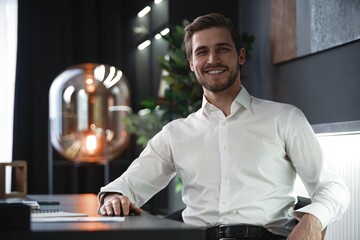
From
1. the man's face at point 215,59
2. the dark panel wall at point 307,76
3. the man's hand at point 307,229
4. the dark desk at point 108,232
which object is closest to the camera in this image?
the dark desk at point 108,232

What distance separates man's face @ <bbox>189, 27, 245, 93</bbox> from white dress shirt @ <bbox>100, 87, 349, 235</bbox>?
8 centimetres

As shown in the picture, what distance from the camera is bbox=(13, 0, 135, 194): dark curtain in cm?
704

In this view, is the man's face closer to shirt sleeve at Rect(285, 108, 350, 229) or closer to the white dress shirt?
the white dress shirt

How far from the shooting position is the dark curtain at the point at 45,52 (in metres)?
7.04

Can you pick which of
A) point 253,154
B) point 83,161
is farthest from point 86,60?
point 253,154

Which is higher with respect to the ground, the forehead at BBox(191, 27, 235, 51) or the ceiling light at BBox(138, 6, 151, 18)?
the ceiling light at BBox(138, 6, 151, 18)

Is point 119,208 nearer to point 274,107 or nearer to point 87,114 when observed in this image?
point 274,107

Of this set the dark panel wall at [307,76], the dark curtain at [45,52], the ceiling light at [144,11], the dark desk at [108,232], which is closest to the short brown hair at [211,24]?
the dark panel wall at [307,76]

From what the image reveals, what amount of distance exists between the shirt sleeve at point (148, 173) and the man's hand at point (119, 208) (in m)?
0.33

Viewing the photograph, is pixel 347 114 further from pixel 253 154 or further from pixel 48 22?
pixel 48 22

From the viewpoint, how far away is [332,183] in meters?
2.43

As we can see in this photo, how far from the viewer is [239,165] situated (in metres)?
2.63

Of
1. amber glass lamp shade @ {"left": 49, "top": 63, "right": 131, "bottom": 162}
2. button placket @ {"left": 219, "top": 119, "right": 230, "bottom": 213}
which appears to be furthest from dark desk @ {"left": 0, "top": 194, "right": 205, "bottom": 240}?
amber glass lamp shade @ {"left": 49, "top": 63, "right": 131, "bottom": 162}

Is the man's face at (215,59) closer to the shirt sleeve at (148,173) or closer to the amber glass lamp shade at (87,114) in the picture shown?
the shirt sleeve at (148,173)
